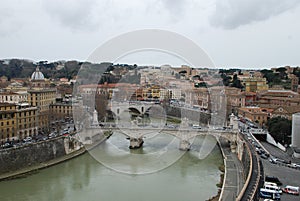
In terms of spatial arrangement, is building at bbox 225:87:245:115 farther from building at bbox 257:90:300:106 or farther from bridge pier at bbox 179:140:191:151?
bridge pier at bbox 179:140:191:151

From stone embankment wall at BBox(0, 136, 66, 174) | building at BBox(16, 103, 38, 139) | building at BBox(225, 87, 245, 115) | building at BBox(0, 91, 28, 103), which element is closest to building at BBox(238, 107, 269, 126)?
building at BBox(225, 87, 245, 115)

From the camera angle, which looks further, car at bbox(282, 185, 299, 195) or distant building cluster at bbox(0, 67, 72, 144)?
distant building cluster at bbox(0, 67, 72, 144)

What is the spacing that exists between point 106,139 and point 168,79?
9.70m

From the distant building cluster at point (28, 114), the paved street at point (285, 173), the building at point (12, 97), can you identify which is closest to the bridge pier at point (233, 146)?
the paved street at point (285, 173)

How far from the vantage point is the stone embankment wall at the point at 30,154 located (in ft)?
18.3

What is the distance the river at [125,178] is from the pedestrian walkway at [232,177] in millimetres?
199

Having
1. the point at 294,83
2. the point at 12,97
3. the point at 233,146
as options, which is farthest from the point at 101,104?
the point at 294,83

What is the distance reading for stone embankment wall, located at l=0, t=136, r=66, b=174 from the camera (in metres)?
5.59

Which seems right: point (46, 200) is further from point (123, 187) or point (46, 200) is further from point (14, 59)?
point (14, 59)

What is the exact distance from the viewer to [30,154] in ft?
19.7

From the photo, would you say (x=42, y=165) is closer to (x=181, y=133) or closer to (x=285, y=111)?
(x=181, y=133)

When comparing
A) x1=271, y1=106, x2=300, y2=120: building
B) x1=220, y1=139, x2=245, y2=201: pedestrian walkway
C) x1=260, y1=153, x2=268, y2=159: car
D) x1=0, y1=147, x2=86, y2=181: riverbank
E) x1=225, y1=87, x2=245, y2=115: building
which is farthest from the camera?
x1=225, y1=87, x2=245, y2=115: building

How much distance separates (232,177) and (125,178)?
65.4 inches

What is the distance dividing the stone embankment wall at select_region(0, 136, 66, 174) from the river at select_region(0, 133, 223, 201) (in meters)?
0.28
